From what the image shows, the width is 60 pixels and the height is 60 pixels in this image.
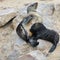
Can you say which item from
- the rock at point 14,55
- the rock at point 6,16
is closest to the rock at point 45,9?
the rock at point 6,16

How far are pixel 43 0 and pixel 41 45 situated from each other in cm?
119

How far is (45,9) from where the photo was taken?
3502 millimetres

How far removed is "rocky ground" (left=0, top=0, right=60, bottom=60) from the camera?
2697 millimetres

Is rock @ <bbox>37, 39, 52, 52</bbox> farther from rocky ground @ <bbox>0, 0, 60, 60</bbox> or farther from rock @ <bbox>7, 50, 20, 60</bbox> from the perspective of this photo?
rock @ <bbox>7, 50, 20, 60</bbox>

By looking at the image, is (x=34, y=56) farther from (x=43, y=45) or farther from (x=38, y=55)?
(x=43, y=45)

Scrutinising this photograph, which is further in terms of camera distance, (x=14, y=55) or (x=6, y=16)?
(x=6, y=16)

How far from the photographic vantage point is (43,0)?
3.87 m

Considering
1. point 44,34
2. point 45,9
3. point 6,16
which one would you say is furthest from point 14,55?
point 45,9

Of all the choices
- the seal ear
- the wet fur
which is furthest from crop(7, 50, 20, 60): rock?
the seal ear

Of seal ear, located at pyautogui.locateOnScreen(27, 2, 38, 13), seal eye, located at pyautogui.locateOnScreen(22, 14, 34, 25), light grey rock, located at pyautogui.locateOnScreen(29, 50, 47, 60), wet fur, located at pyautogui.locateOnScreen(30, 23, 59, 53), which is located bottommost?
light grey rock, located at pyautogui.locateOnScreen(29, 50, 47, 60)

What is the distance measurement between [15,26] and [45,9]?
50cm

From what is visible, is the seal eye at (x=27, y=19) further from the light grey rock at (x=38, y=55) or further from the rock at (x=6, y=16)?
the light grey rock at (x=38, y=55)

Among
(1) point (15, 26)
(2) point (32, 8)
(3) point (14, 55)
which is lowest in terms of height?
(3) point (14, 55)

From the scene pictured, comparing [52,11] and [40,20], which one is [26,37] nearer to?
[40,20]
